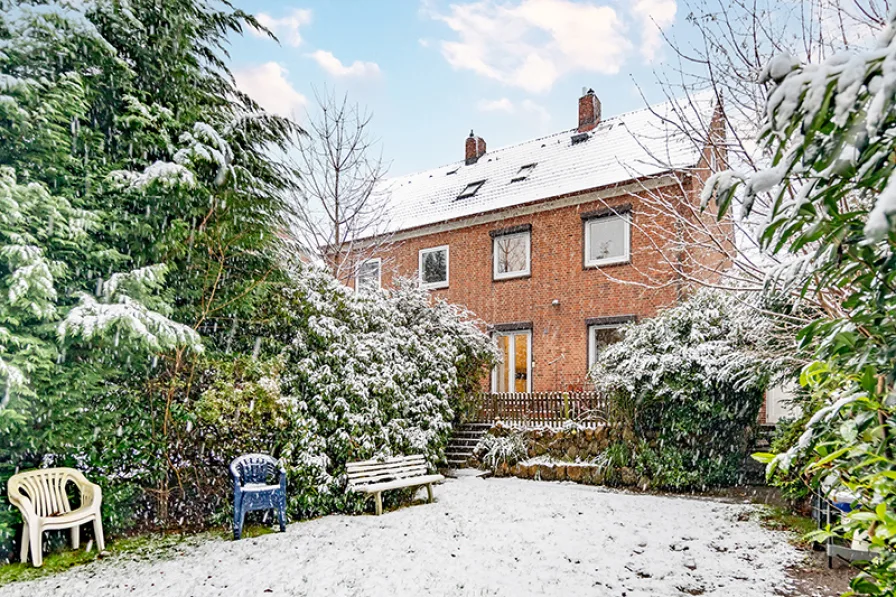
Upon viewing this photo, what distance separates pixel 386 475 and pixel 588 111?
1380cm

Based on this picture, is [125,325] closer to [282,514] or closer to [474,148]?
[282,514]

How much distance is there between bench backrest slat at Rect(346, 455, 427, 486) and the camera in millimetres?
7824

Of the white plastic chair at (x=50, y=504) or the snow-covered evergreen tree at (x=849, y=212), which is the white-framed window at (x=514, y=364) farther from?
the snow-covered evergreen tree at (x=849, y=212)

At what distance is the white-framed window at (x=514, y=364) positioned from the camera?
15534 millimetres

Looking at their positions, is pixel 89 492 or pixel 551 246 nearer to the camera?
pixel 89 492

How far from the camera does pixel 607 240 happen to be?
47.6 ft

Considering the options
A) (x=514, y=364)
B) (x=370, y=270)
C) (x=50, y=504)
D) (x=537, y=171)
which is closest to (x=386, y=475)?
(x=50, y=504)

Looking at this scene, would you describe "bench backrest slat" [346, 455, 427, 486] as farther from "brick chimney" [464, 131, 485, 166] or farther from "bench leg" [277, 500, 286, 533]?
"brick chimney" [464, 131, 485, 166]

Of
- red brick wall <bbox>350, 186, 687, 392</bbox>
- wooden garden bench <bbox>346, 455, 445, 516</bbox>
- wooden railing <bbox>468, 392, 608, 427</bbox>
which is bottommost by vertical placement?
wooden garden bench <bbox>346, 455, 445, 516</bbox>

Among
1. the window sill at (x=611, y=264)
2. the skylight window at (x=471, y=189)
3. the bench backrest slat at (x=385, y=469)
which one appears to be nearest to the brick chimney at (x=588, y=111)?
the skylight window at (x=471, y=189)

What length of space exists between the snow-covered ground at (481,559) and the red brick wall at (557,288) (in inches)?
265

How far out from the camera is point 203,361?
715 cm

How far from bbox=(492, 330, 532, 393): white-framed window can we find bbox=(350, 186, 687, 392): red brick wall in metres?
0.27

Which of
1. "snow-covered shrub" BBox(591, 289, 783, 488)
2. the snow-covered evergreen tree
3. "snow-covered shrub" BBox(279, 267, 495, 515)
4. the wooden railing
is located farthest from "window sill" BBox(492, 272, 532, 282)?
the snow-covered evergreen tree
